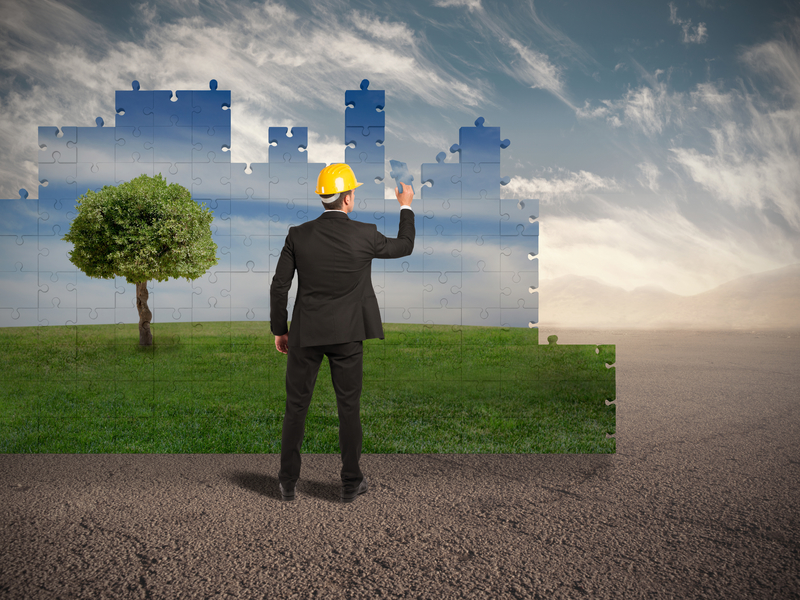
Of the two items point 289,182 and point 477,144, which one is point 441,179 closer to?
point 477,144

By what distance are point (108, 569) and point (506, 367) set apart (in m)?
5.50

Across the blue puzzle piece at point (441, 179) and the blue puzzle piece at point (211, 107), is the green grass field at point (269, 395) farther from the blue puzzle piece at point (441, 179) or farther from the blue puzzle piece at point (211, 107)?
the blue puzzle piece at point (211, 107)

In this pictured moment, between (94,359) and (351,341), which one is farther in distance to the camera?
(94,359)

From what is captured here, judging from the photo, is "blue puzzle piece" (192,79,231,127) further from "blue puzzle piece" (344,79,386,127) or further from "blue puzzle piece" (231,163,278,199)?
"blue puzzle piece" (344,79,386,127)

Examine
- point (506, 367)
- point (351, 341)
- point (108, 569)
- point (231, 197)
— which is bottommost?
point (108, 569)

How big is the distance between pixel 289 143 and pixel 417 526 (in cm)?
498

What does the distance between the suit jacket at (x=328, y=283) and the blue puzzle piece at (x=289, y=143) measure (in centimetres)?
228

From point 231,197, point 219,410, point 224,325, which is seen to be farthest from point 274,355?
point 231,197

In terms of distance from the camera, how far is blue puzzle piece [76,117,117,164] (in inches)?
296

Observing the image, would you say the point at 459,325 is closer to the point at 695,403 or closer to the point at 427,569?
the point at 427,569

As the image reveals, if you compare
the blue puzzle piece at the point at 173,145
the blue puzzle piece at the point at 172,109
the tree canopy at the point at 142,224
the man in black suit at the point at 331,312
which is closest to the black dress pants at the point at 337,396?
the man in black suit at the point at 331,312

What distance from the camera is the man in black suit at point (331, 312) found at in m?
5.18

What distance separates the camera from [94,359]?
28.1 feet

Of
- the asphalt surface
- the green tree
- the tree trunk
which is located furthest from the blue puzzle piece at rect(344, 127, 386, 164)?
the green tree
